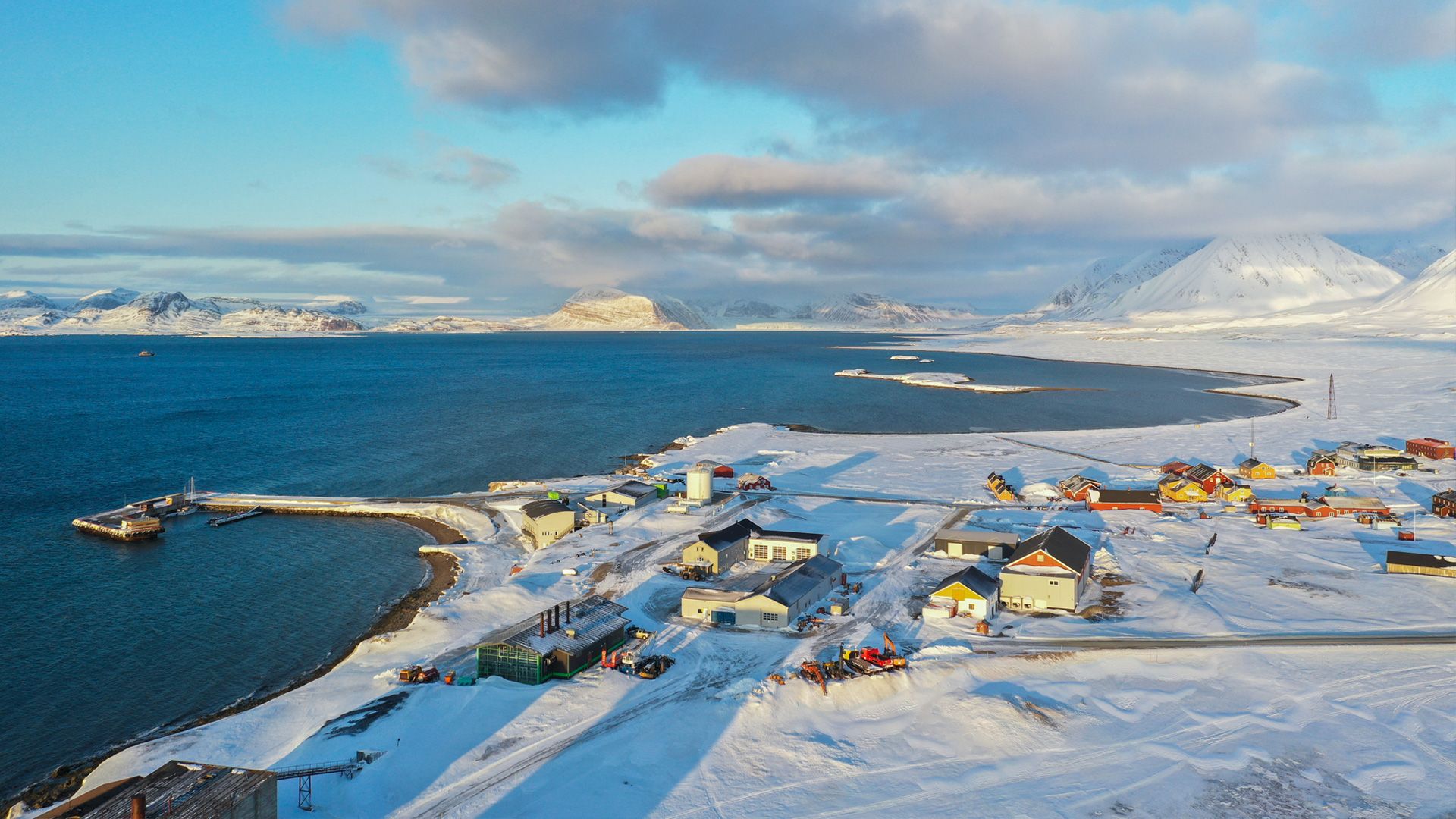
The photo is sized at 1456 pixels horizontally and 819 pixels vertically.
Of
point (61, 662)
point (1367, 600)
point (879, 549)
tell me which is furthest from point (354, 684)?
point (1367, 600)

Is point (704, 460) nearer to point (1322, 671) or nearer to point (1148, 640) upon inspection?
point (1148, 640)

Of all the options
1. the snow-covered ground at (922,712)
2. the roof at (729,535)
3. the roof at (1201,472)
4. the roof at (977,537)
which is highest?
the roof at (1201,472)

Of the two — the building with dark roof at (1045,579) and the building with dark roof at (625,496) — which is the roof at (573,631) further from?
the building with dark roof at (625,496)

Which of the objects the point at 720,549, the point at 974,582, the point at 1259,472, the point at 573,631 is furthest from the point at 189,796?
the point at 1259,472

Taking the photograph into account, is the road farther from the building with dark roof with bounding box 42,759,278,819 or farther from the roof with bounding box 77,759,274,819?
the roof with bounding box 77,759,274,819

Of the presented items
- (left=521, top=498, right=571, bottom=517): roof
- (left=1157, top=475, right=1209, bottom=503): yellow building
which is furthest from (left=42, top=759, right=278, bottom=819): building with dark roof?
(left=1157, top=475, right=1209, bottom=503): yellow building

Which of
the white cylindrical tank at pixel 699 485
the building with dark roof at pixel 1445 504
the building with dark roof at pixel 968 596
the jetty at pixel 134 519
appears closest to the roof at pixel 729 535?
the white cylindrical tank at pixel 699 485
